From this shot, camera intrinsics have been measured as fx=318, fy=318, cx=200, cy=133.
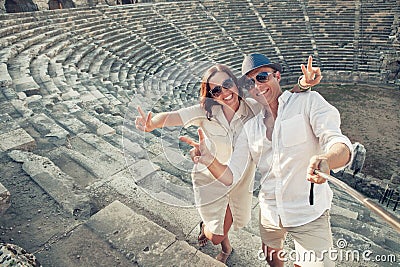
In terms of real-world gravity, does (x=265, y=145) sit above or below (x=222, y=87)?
below

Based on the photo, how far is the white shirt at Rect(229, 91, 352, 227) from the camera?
2.29m

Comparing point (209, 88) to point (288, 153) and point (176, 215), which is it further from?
point (176, 215)

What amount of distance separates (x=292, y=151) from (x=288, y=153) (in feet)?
0.10

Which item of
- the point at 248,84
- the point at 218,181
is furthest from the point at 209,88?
the point at 218,181

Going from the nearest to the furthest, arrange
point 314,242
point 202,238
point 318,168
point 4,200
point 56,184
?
point 318,168, point 314,242, point 4,200, point 202,238, point 56,184

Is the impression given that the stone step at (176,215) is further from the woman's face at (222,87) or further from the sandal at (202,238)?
the woman's face at (222,87)

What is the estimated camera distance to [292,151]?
2299 mm

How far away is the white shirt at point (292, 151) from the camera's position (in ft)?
7.52

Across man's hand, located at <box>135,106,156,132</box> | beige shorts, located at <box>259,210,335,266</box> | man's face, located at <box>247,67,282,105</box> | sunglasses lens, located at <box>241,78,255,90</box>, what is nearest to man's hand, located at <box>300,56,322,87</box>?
man's face, located at <box>247,67,282,105</box>

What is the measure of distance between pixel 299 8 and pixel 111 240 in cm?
2186

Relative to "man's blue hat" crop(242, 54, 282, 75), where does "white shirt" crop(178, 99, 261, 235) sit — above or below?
below

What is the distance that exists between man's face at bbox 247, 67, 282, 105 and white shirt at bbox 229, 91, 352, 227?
93mm

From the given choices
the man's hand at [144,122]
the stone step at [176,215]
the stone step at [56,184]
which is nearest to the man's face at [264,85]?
the man's hand at [144,122]

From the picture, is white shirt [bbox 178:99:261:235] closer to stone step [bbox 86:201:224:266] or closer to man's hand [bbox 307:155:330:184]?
stone step [bbox 86:201:224:266]
